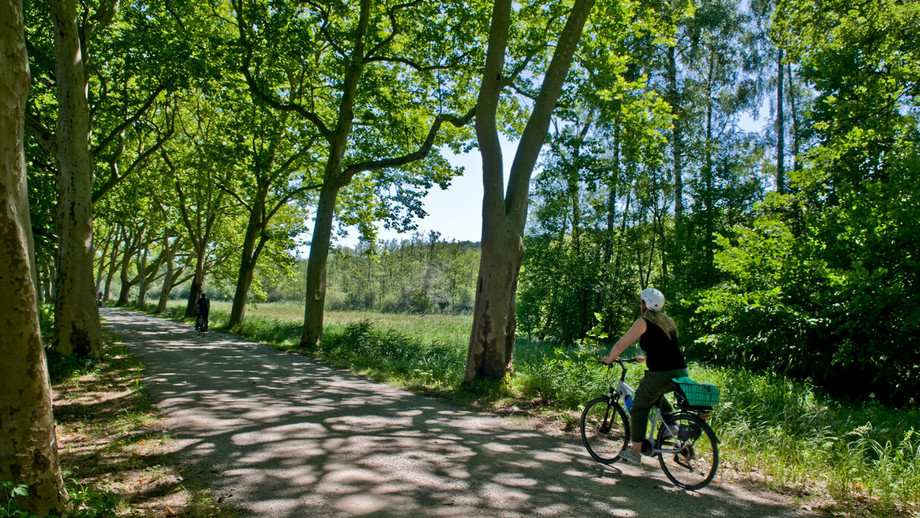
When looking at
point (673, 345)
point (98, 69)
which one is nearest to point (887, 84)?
point (673, 345)

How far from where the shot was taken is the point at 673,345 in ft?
16.9

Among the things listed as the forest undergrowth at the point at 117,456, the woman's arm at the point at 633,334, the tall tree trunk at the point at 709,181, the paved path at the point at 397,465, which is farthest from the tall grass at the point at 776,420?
the tall tree trunk at the point at 709,181

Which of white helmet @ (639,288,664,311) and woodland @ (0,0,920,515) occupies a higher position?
woodland @ (0,0,920,515)

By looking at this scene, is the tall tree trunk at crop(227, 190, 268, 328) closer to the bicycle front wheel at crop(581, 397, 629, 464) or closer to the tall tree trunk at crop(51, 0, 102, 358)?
the tall tree trunk at crop(51, 0, 102, 358)

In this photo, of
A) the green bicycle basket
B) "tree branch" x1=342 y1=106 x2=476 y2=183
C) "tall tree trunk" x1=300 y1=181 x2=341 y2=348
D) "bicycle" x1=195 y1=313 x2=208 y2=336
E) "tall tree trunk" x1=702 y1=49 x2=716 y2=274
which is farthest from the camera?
"tall tree trunk" x1=702 y1=49 x2=716 y2=274

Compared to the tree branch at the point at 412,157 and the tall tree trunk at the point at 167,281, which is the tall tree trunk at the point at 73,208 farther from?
the tall tree trunk at the point at 167,281

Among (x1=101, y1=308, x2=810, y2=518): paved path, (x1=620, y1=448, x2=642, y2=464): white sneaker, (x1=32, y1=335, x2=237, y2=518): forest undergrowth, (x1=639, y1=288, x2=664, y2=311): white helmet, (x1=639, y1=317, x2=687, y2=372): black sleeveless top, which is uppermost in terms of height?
(x1=639, y1=288, x2=664, y2=311): white helmet

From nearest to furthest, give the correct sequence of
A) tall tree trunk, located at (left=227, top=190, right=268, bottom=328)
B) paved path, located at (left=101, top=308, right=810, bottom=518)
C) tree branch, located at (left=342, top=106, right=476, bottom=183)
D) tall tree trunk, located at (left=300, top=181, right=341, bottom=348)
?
paved path, located at (left=101, top=308, right=810, bottom=518) < tree branch, located at (left=342, top=106, right=476, bottom=183) < tall tree trunk, located at (left=300, top=181, right=341, bottom=348) < tall tree trunk, located at (left=227, top=190, right=268, bottom=328)

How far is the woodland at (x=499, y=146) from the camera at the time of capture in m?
9.53

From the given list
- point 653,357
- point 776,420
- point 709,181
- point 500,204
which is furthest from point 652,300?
point 709,181

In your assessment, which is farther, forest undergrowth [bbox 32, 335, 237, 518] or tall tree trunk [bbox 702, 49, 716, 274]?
tall tree trunk [bbox 702, 49, 716, 274]

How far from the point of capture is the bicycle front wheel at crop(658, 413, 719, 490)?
4.91 meters

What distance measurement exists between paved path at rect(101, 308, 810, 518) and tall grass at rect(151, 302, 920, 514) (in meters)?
0.88

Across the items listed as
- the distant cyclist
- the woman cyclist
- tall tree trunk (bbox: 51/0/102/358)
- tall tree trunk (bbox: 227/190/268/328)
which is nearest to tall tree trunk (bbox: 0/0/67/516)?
the woman cyclist
